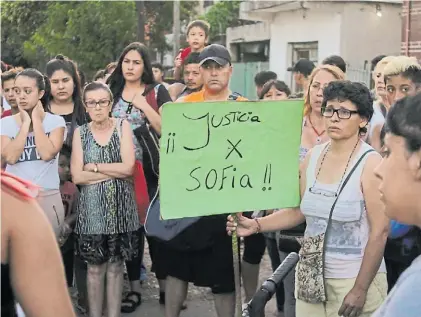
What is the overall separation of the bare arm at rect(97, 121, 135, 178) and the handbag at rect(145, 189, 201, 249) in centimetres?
45

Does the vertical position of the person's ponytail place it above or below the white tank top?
above

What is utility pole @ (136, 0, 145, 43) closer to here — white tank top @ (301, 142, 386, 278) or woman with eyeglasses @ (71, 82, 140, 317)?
woman with eyeglasses @ (71, 82, 140, 317)

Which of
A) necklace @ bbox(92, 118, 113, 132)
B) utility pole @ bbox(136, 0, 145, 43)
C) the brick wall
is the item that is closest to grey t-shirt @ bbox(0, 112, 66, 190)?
necklace @ bbox(92, 118, 113, 132)

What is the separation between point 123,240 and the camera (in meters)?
4.45

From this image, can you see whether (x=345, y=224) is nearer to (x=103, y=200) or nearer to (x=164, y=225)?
(x=164, y=225)

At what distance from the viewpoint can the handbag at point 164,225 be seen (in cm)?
391

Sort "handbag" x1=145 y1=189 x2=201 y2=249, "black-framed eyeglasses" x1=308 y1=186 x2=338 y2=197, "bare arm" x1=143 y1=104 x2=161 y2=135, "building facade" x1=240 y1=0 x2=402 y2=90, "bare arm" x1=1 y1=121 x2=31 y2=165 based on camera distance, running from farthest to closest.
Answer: "building facade" x1=240 y1=0 x2=402 y2=90
"bare arm" x1=143 y1=104 x2=161 y2=135
"bare arm" x1=1 y1=121 x2=31 y2=165
"handbag" x1=145 y1=189 x2=201 y2=249
"black-framed eyeglasses" x1=308 y1=186 x2=338 y2=197

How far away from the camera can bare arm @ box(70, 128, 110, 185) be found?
4.37 m

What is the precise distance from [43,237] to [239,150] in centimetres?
153

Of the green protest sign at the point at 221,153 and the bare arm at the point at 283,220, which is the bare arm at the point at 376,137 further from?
the green protest sign at the point at 221,153

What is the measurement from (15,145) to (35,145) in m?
0.14

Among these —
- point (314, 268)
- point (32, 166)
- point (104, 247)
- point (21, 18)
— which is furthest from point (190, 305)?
point (21, 18)

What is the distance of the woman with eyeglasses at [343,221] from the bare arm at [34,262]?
5.17 feet

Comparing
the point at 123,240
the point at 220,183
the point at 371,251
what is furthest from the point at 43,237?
the point at 123,240
